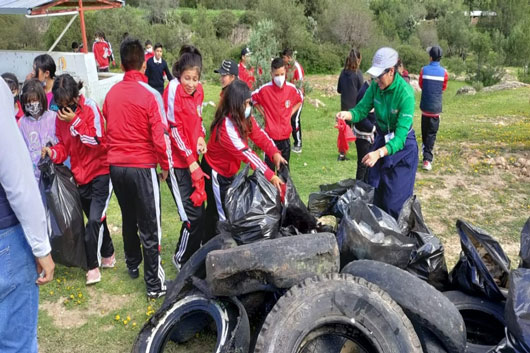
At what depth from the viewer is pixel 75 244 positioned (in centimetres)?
455

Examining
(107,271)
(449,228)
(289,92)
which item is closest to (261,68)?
(289,92)

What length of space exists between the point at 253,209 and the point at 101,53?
13.4 m

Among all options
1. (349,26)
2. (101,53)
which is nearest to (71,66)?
(101,53)

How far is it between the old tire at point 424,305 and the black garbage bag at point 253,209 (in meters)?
0.95

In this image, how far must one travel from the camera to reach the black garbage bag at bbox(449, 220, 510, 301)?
3326mm

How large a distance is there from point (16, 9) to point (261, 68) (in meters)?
5.98

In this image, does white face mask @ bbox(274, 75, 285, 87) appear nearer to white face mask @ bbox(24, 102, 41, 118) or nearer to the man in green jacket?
the man in green jacket

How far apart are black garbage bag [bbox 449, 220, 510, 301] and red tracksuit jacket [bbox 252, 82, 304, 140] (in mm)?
3297

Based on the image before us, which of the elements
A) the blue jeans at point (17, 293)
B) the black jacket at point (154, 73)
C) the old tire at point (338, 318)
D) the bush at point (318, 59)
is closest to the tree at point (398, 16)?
the bush at point (318, 59)

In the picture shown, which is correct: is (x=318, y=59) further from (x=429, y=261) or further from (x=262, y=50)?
(x=429, y=261)

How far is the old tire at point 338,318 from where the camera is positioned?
276cm

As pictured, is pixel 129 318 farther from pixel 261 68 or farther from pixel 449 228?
pixel 261 68

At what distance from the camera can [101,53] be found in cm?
1543

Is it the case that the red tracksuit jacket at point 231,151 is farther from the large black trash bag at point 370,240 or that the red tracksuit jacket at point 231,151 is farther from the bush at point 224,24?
the bush at point 224,24
